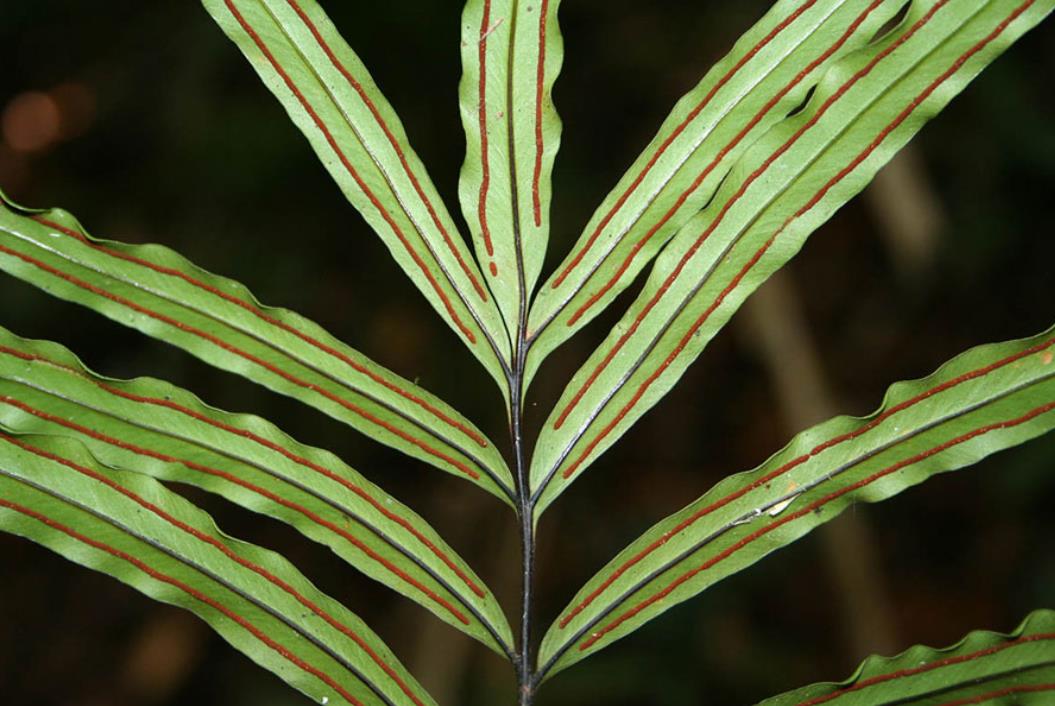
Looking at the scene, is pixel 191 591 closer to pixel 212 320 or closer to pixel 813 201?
pixel 212 320

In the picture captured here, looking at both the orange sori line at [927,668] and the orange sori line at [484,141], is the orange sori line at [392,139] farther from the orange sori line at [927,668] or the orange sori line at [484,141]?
the orange sori line at [927,668]

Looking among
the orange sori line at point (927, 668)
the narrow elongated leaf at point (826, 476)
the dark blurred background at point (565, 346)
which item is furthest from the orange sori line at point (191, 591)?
the dark blurred background at point (565, 346)

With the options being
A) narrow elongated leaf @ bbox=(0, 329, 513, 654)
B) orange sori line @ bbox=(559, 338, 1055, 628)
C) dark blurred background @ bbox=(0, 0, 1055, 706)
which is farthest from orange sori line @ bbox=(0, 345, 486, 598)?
dark blurred background @ bbox=(0, 0, 1055, 706)

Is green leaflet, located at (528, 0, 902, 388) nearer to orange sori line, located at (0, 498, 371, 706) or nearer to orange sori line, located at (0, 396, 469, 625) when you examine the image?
orange sori line, located at (0, 396, 469, 625)

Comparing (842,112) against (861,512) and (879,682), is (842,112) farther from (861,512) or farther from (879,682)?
(861,512)

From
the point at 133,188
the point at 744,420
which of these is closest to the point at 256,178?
the point at 133,188

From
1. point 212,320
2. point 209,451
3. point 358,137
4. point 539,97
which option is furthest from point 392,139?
point 209,451

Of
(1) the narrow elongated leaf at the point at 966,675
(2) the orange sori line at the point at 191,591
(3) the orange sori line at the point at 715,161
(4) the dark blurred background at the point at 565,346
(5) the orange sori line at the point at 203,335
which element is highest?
(4) the dark blurred background at the point at 565,346
